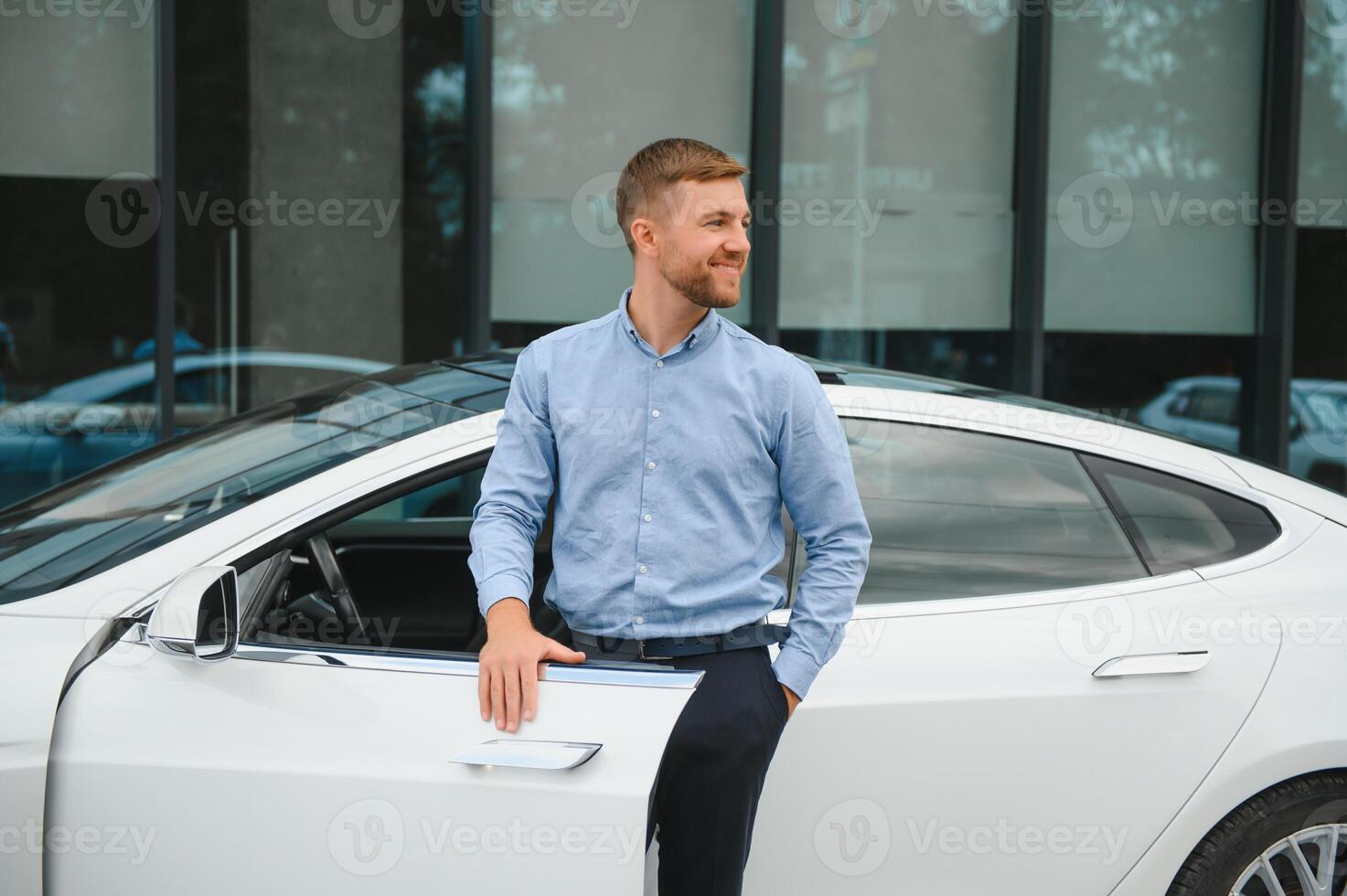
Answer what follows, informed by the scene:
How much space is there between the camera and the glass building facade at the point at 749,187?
6203 mm

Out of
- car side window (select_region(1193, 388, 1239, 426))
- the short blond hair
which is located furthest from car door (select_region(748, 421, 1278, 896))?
car side window (select_region(1193, 388, 1239, 426))

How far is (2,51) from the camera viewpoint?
5.88 m

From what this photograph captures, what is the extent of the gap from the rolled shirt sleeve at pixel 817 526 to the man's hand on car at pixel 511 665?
1.10 feet

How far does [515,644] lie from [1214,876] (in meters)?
1.43

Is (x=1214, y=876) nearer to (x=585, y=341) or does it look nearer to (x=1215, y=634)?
(x=1215, y=634)

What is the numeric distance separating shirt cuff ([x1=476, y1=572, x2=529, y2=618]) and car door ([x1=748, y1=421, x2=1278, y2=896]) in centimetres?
57

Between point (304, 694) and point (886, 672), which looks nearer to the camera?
point (304, 694)

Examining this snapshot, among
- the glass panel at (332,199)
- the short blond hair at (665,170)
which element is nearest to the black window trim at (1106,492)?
the short blond hair at (665,170)

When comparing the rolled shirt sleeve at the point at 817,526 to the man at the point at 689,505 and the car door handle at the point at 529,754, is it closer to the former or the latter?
the man at the point at 689,505

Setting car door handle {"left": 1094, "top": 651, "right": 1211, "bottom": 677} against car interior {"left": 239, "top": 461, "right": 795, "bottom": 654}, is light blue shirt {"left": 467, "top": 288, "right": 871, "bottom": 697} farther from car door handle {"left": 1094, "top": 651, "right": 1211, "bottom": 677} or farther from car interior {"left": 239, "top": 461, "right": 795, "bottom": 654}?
car door handle {"left": 1094, "top": 651, "right": 1211, "bottom": 677}

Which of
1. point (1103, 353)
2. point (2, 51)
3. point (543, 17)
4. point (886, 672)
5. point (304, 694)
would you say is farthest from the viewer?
point (1103, 353)

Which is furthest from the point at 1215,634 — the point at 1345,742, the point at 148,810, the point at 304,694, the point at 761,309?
the point at 761,309

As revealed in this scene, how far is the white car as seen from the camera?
5.92ft

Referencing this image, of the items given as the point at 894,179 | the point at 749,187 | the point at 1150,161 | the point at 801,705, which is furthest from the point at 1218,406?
the point at 801,705
